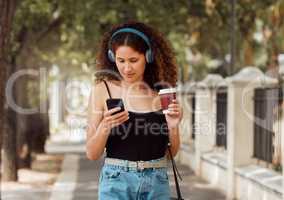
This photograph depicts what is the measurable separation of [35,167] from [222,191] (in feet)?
23.9

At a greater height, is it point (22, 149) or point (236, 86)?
point (236, 86)

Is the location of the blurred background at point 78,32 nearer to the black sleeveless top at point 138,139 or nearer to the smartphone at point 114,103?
the black sleeveless top at point 138,139

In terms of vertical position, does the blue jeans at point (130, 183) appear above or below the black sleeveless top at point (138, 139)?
below

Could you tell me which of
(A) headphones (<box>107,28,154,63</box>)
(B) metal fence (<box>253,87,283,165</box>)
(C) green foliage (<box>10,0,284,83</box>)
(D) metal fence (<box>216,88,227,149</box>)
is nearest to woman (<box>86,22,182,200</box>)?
(A) headphones (<box>107,28,154,63</box>)

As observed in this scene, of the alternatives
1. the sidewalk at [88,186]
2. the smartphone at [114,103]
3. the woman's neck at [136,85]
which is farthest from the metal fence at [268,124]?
the smartphone at [114,103]

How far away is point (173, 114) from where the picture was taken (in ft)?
11.6

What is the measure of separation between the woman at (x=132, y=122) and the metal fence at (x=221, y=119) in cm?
800

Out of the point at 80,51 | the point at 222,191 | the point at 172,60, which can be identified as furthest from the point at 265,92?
the point at 80,51

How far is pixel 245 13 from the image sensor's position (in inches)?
714

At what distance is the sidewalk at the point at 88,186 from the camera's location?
33.4ft

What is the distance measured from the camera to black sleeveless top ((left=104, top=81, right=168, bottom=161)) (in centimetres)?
352

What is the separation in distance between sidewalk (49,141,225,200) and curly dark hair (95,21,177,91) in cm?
607

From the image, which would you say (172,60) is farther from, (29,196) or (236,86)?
(29,196)

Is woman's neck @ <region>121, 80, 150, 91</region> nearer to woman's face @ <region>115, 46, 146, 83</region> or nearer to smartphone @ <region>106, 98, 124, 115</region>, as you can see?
woman's face @ <region>115, 46, 146, 83</region>
